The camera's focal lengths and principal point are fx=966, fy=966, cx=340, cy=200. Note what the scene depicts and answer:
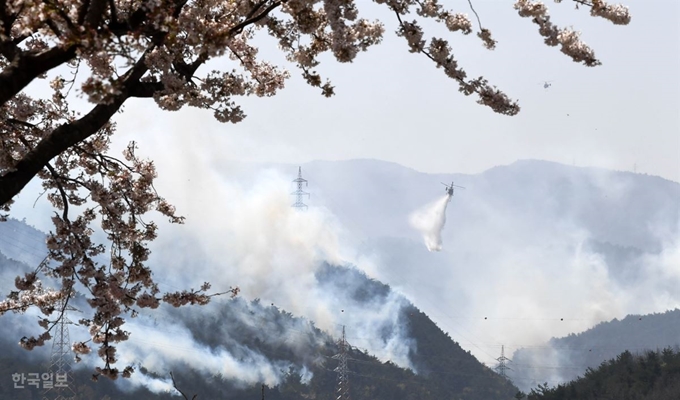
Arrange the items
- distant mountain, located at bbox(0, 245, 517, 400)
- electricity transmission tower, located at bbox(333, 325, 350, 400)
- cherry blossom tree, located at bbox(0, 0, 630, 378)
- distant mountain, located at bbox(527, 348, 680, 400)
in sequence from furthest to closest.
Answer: distant mountain, located at bbox(0, 245, 517, 400)
electricity transmission tower, located at bbox(333, 325, 350, 400)
distant mountain, located at bbox(527, 348, 680, 400)
cherry blossom tree, located at bbox(0, 0, 630, 378)

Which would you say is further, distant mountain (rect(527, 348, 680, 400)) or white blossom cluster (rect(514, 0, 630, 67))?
distant mountain (rect(527, 348, 680, 400))

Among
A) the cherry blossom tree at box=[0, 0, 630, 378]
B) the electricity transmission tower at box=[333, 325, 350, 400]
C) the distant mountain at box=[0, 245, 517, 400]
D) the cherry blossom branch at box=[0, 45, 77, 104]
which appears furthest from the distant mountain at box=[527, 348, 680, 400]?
the distant mountain at box=[0, 245, 517, 400]

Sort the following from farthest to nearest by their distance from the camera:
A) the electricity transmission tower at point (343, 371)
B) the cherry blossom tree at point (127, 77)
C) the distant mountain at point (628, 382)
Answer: the electricity transmission tower at point (343, 371), the distant mountain at point (628, 382), the cherry blossom tree at point (127, 77)

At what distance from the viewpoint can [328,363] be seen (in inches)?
7702

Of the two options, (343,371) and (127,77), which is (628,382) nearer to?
(343,371)

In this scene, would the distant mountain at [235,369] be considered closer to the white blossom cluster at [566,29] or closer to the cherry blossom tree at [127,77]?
the cherry blossom tree at [127,77]

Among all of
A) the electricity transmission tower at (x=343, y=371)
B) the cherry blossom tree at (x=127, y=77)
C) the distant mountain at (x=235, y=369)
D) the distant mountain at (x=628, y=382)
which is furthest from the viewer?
the distant mountain at (x=235, y=369)

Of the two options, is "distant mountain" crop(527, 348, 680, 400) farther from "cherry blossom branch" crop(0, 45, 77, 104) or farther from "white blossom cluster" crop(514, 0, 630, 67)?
"cherry blossom branch" crop(0, 45, 77, 104)

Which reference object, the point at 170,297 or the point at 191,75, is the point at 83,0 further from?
the point at 170,297

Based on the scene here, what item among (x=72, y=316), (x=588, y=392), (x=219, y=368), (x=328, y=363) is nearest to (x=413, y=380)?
(x=328, y=363)

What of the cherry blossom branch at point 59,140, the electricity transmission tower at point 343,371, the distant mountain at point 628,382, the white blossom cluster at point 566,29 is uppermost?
the electricity transmission tower at point 343,371

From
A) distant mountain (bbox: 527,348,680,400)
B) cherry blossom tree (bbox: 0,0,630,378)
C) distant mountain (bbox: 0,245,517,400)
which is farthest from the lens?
distant mountain (bbox: 0,245,517,400)

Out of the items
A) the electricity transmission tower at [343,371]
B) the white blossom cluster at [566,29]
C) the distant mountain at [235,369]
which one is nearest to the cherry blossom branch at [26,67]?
the white blossom cluster at [566,29]

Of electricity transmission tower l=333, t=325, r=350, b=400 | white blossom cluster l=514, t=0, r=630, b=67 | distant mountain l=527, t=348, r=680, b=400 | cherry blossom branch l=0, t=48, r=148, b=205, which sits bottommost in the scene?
cherry blossom branch l=0, t=48, r=148, b=205
